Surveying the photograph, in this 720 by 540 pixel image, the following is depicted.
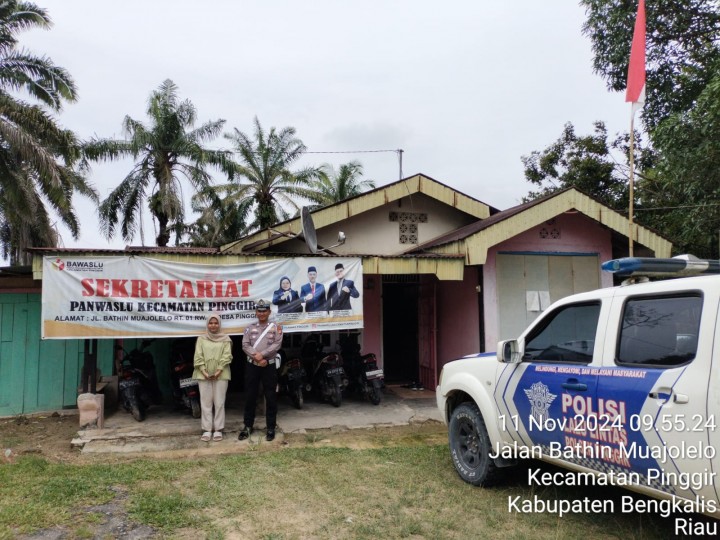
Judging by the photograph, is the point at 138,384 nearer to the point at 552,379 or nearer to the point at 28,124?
the point at 552,379

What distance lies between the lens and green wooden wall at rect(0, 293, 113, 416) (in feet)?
25.4

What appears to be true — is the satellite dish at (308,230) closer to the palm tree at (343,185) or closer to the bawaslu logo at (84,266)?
the bawaslu logo at (84,266)

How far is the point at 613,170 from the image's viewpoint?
15750mm

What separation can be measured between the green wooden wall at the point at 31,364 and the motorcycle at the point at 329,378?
4.02m

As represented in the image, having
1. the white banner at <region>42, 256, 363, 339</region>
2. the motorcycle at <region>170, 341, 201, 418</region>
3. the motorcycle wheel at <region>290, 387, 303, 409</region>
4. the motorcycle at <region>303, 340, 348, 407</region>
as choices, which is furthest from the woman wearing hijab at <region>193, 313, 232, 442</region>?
the motorcycle at <region>303, 340, 348, 407</region>

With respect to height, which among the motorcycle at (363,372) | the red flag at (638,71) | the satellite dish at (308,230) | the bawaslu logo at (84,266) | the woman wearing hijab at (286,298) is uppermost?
the red flag at (638,71)

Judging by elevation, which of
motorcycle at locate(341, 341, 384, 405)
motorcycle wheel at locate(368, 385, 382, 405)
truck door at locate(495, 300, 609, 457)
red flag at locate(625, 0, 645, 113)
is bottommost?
motorcycle wheel at locate(368, 385, 382, 405)

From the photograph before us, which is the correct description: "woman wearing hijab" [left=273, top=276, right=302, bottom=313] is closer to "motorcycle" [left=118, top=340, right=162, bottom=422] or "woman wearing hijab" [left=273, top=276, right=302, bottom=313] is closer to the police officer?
the police officer

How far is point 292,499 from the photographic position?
4.44m

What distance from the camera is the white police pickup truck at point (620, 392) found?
9.07 feet

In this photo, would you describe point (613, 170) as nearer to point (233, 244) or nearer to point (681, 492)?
point (233, 244)

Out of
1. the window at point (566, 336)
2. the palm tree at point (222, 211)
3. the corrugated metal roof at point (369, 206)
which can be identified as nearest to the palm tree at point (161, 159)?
the palm tree at point (222, 211)

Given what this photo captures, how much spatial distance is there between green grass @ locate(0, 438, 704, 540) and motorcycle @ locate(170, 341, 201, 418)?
1732 mm

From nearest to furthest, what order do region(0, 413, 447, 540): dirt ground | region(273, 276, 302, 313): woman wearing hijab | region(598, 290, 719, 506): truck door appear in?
region(598, 290, 719, 506): truck door
region(0, 413, 447, 540): dirt ground
region(273, 276, 302, 313): woman wearing hijab
